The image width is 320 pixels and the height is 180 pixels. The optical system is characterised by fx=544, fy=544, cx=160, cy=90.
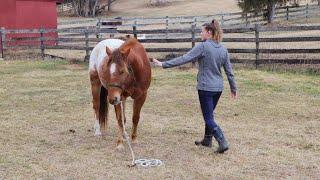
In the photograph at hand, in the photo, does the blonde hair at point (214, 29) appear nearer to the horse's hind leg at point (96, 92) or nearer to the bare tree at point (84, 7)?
the horse's hind leg at point (96, 92)

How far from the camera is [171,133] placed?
780 centimetres

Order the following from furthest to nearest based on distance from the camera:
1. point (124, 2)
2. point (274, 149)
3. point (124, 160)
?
point (124, 2), point (274, 149), point (124, 160)

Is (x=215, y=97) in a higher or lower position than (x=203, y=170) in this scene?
higher

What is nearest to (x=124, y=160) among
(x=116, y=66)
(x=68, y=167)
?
(x=68, y=167)

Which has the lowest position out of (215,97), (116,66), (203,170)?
(203,170)

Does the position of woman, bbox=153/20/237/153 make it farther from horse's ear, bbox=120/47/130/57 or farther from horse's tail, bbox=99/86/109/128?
horse's tail, bbox=99/86/109/128

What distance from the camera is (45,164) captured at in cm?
625

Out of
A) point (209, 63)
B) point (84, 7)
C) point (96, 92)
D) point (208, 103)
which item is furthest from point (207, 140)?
point (84, 7)

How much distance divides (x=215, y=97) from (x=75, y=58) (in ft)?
42.1

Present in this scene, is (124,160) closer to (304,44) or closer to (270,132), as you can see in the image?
(270,132)

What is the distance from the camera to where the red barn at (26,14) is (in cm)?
2434

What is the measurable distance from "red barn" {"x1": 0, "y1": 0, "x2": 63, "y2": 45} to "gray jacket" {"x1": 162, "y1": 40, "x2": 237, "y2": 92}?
18.4 m

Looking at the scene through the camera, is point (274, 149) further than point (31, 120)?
No

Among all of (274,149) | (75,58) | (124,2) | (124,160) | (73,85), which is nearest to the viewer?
(124,160)
